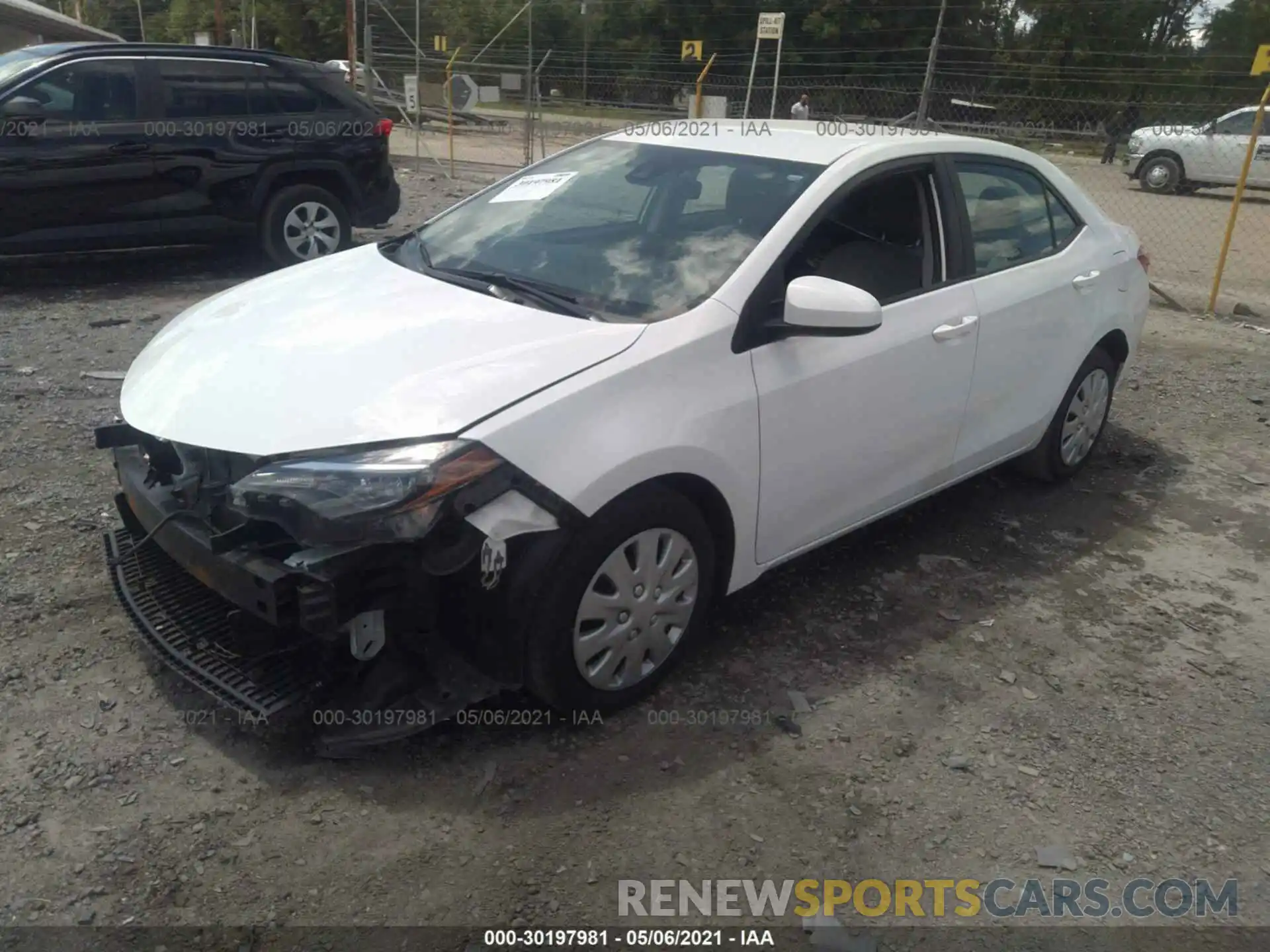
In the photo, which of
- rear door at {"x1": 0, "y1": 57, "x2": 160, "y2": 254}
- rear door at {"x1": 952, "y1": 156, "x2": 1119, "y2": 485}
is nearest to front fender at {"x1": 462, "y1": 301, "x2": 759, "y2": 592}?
rear door at {"x1": 952, "y1": 156, "x2": 1119, "y2": 485}

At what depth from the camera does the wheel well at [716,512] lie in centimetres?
303

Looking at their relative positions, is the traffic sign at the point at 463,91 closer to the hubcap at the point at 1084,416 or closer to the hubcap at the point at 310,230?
the hubcap at the point at 310,230

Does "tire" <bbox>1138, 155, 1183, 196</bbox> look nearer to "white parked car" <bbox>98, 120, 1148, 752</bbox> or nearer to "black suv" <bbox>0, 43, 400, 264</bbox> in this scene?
"black suv" <bbox>0, 43, 400, 264</bbox>

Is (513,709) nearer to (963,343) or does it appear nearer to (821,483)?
(821,483)

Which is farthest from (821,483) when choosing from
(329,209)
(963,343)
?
(329,209)

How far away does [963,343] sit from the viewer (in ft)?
12.8

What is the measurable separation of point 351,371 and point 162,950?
4.89 ft

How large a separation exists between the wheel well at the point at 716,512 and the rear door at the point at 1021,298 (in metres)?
1.34

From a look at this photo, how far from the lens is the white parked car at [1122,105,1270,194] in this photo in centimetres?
1786

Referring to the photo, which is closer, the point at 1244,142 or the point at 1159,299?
the point at 1159,299

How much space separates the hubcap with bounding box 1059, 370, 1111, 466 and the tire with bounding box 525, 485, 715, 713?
8.27 ft

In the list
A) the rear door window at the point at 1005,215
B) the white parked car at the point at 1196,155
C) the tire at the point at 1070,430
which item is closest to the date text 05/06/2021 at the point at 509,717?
the rear door window at the point at 1005,215

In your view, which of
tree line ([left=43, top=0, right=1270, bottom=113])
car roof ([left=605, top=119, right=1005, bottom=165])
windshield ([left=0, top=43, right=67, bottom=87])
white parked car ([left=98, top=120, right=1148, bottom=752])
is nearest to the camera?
white parked car ([left=98, top=120, right=1148, bottom=752])

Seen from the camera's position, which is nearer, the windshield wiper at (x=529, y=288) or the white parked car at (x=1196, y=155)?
the windshield wiper at (x=529, y=288)
